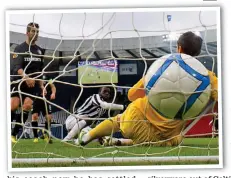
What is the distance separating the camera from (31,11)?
351 centimetres

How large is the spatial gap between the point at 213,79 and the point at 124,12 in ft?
1.75

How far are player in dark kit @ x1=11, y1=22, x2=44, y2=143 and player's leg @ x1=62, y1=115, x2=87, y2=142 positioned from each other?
20 centimetres

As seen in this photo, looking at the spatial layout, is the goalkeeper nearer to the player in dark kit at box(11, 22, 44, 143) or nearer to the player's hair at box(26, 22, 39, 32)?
the player in dark kit at box(11, 22, 44, 143)

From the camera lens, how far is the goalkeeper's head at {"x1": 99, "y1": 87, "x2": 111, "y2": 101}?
354 centimetres

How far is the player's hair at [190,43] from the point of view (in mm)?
3545

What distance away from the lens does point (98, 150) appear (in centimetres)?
356

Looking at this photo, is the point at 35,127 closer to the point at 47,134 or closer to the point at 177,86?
the point at 47,134

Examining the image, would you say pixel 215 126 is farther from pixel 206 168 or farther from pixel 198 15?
pixel 198 15

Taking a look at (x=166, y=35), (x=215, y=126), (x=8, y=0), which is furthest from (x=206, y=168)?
(x=8, y=0)

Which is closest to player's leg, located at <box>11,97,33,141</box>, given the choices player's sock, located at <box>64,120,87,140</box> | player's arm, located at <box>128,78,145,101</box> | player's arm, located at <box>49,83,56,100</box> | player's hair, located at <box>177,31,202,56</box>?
player's arm, located at <box>49,83,56,100</box>

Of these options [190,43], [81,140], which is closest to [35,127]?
[81,140]

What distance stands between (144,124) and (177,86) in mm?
249

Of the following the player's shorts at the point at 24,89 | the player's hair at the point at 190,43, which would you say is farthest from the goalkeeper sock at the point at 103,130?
the player's hair at the point at 190,43

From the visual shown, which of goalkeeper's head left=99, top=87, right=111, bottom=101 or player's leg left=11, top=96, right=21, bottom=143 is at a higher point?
goalkeeper's head left=99, top=87, right=111, bottom=101
